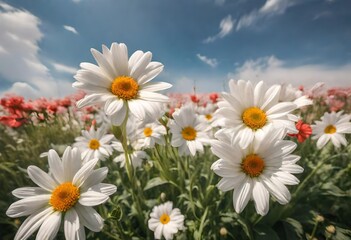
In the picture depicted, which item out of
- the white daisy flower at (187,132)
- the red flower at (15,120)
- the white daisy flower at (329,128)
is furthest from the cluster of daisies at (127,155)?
the red flower at (15,120)

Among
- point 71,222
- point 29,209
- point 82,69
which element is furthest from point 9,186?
point 82,69

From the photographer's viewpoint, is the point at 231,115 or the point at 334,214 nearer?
the point at 231,115

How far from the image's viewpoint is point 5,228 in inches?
103

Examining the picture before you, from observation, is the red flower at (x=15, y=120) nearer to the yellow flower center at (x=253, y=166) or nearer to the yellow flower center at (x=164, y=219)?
the yellow flower center at (x=164, y=219)


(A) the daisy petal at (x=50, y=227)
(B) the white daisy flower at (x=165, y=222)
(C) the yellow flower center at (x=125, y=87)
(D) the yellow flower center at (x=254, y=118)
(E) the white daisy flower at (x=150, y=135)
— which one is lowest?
(B) the white daisy flower at (x=165, y=222)

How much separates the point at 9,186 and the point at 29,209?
1.97 metres

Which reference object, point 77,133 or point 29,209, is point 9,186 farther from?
point 29,209

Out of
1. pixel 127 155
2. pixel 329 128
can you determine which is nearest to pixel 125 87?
pixel 127 155

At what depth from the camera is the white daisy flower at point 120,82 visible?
1304 millimetres

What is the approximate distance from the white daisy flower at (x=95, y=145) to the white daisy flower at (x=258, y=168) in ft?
4.54

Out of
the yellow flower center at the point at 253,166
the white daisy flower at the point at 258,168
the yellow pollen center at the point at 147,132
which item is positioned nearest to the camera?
the white daisy flower at the point at 258,168

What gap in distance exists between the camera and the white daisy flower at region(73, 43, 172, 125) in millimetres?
1304

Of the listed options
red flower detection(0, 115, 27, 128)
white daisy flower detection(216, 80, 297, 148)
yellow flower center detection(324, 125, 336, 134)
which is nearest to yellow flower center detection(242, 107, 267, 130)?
white daisy flower detection(216, 80, 297, 148)

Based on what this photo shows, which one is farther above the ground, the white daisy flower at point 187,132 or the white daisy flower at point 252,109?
the white daisy flower at point 252,109
